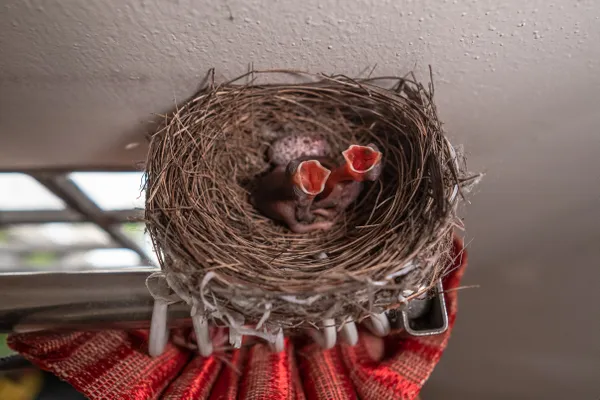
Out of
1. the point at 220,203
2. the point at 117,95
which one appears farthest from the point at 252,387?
the point at 117,95

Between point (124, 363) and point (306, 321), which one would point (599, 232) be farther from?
point (124, 363)

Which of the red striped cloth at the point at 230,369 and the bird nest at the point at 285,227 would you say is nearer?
the bird nest at the point at 285,227

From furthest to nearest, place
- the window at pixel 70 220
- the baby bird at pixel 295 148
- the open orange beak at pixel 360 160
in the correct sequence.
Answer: the window at pixel 70 220, the baby bird at pixel 295 148, the open orange beak at pixel 360 160

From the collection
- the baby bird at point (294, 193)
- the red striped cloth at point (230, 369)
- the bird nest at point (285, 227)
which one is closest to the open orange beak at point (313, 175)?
the baby bird at point (294, 193)

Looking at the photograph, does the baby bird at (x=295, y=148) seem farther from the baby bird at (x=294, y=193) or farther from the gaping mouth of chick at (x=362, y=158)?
the gaping mouth of chick at (x=362, y=158)

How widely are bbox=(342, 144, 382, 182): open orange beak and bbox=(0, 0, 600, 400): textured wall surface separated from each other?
5.9 inches

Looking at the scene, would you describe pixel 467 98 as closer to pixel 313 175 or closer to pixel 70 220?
pixel 313 175

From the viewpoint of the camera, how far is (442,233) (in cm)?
66

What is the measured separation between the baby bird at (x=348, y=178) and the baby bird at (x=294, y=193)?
22 millimetres

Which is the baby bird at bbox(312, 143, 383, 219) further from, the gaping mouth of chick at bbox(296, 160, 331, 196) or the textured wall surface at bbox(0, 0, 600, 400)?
the textured wall surface at bbox(0, 0, 600, 400)

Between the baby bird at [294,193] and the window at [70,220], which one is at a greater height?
the baby bird at [294,193]

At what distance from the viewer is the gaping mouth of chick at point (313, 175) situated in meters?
0.76

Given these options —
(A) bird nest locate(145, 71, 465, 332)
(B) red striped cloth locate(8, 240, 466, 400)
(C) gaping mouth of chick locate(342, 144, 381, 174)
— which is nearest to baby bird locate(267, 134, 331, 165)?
(A) bird nest locate(145, 71, 465, 332)

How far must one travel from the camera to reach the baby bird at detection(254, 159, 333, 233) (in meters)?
0.76
